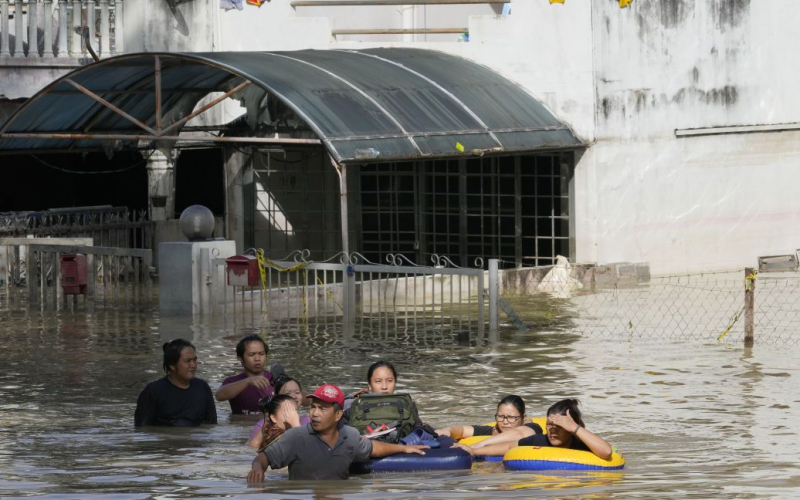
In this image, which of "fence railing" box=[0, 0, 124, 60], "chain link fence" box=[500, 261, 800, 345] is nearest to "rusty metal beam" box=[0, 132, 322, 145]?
"fence railing" box=[0, 0, 124, 60]

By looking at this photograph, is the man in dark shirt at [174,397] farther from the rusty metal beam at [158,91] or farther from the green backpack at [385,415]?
the rusty metal beam at [158,91]

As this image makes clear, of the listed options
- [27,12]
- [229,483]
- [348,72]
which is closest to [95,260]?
[348,72]

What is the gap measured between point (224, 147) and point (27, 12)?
402 cm

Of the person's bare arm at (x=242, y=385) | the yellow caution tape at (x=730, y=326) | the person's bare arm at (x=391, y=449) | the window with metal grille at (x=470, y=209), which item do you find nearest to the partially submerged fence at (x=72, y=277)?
the window with metal grille at (x=470, y=209)

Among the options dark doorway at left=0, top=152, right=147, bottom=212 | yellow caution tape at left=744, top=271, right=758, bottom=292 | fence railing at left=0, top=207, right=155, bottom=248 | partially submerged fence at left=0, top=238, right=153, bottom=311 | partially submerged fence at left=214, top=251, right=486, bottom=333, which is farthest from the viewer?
dark doorway at left=0, top=152, right=147, bottom=212

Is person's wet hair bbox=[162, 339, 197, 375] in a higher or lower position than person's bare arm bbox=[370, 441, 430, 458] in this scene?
higher

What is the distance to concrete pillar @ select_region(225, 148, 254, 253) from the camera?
92.9ft

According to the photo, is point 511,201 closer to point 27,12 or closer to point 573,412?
point 27,12

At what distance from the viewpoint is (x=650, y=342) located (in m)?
19.2

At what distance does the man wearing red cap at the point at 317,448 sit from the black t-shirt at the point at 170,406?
2332 mm

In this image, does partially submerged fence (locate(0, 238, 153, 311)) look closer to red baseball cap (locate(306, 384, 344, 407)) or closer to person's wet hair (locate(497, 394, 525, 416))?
person's wet hair (locate(497, 394, 525, 416))

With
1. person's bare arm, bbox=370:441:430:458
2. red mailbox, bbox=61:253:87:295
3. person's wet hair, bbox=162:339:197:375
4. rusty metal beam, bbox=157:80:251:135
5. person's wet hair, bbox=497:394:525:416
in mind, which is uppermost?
rusty metal beam, bbox=157:80:251:135

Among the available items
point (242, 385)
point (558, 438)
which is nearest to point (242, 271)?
point (242, 385)

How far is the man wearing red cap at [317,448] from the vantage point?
10930mm
